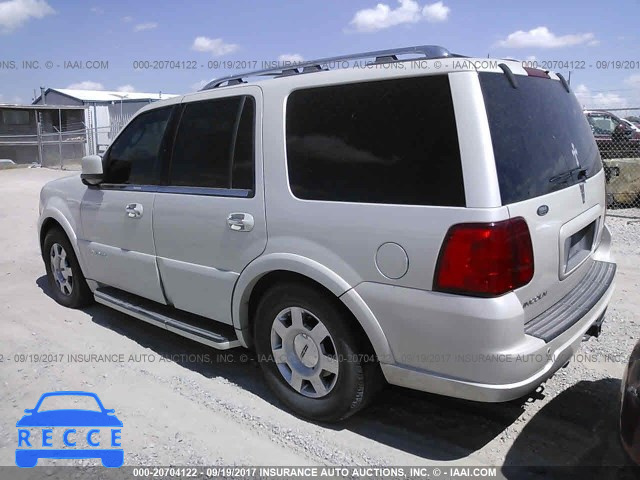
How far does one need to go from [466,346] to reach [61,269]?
4.33m

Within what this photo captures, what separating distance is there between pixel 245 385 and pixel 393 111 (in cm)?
219

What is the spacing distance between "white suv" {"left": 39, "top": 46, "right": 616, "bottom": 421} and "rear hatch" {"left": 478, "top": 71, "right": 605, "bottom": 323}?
0.01m

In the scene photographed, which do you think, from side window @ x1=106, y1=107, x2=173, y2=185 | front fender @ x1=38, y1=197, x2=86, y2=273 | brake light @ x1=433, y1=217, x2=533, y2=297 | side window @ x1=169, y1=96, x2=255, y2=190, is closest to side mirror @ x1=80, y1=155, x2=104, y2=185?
side window @ x1=106, y1=107, x2=173, y2=185

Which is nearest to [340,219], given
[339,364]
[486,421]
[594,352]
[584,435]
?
[339,364]

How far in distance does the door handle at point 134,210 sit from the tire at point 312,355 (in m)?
1.39

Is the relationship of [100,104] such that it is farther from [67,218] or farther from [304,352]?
[304,352]

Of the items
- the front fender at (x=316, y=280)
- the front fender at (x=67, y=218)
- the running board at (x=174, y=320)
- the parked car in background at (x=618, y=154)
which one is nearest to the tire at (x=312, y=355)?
the front fender at (x=316, y=280)

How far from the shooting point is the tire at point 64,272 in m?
5.18

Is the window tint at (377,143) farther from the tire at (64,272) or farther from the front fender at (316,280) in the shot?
the tire at (64,272)

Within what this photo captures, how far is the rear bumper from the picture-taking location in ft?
8.24

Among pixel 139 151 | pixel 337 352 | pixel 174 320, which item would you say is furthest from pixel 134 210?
pixel 337 352

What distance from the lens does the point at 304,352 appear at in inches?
128

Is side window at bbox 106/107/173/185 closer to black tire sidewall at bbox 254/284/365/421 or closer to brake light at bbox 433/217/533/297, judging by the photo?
black tire sidewall at bbox 254/284/365/421

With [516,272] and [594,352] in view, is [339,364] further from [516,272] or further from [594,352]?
[594,352]
